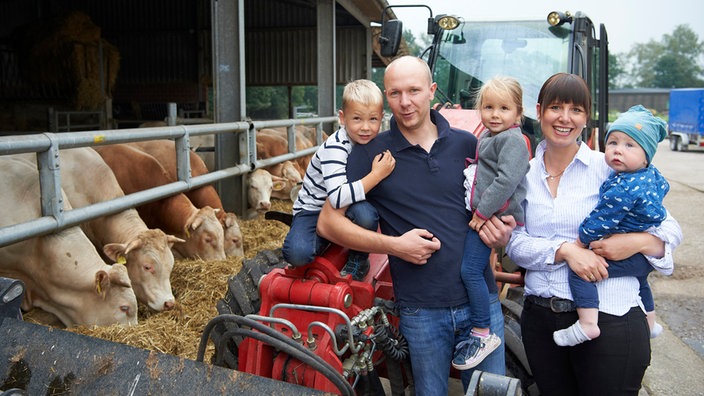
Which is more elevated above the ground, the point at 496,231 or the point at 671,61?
the point at 671,61

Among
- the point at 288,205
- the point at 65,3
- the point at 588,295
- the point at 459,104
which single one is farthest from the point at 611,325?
the point at 65,3

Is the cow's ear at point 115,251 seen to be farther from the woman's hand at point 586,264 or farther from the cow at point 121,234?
the woman's hand at point 586,264

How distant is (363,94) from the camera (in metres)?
2.48

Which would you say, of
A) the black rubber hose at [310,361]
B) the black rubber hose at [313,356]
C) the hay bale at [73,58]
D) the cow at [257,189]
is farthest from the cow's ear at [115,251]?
the hay bale at [73,58]

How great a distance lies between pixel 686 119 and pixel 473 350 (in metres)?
31.9

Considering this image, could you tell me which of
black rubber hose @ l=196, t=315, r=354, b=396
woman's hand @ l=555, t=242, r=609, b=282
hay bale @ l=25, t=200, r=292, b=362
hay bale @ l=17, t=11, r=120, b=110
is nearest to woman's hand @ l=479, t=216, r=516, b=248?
woman's hand @ l=555, t=242, r=609, b=282

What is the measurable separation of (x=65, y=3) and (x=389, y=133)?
1753cm

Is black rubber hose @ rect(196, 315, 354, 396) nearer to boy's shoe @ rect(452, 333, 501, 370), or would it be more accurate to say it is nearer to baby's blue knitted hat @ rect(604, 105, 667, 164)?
boy's shoe @ rect(452, 333, 501, 370)

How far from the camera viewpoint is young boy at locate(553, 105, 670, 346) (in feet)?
7.22

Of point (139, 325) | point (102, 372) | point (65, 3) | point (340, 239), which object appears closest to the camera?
point (102, 372)

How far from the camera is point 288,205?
819 cm

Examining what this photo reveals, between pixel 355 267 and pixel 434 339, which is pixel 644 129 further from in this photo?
pixel 355 267

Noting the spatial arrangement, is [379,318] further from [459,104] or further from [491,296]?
[459,104]

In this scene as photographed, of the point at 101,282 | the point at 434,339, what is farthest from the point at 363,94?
the point at 101,282
